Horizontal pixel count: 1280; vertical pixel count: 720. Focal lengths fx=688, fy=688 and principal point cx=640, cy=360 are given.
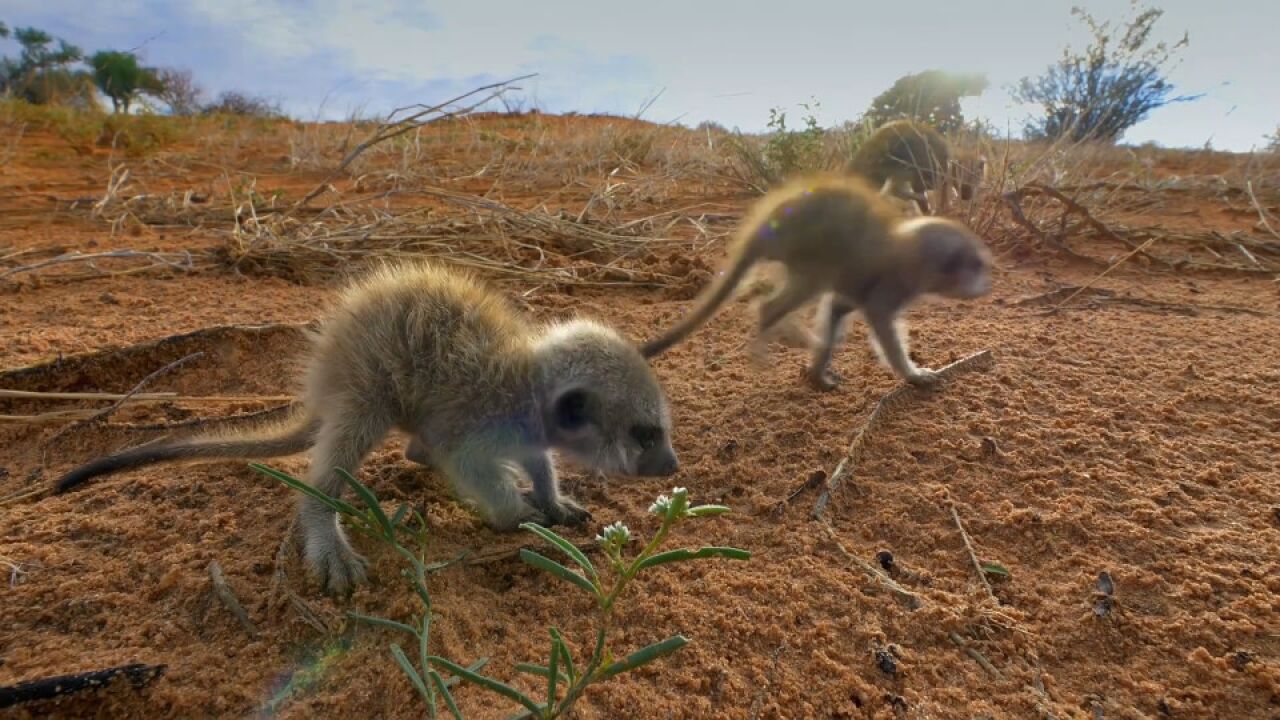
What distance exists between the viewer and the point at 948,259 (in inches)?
160

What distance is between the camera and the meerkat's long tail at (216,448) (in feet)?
7.83

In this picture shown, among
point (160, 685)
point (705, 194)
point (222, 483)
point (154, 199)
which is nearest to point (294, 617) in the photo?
point (160, 685)

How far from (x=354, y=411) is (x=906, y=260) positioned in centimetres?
317

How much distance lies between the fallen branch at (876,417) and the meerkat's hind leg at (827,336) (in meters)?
0.43

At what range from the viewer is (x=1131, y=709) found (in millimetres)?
1677

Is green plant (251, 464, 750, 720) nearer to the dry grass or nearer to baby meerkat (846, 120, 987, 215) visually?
the dry grass

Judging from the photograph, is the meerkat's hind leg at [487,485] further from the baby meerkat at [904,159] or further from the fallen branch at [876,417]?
the baby meerkat at [904,159]

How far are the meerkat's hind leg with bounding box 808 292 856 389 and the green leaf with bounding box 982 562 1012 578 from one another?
5.43 feet

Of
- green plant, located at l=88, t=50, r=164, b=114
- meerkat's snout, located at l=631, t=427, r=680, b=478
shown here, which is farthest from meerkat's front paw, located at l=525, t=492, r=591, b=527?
green plant, located at l=88, t=50, r=164, b=114

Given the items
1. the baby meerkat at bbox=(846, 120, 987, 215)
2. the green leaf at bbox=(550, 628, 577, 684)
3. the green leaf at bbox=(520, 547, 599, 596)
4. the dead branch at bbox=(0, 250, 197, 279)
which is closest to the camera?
the green leaf at bbox=(550, 628, 577, 684)

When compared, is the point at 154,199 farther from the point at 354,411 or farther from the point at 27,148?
the point at 27,148

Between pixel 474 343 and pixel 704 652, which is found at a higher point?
pixel 474 343

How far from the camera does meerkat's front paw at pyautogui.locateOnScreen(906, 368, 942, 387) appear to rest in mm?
3481

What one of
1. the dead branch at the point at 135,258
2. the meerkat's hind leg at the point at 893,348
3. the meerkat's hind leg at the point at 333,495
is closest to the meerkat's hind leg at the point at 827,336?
the meerkat's hind leg at the point at 893,348
